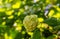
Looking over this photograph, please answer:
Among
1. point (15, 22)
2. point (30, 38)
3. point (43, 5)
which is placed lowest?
point (30, 38)

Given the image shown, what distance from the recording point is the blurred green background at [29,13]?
169 centimetres

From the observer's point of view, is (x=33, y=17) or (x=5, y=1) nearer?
(x=33, y=17)

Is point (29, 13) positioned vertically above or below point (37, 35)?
above

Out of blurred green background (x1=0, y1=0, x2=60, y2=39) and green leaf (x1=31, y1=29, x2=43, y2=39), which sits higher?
blurred green background (x1=0, y1=0, x2=60, y2=39)

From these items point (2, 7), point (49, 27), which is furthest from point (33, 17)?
point (2, 7)

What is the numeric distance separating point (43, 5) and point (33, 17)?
25 centimetres

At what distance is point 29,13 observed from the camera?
1869 mm

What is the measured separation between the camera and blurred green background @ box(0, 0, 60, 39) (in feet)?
5.54

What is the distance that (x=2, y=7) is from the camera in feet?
6.63

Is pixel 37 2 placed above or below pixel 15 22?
above

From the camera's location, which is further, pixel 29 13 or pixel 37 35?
pixel 29 13

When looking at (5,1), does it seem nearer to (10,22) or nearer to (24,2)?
(24,2)

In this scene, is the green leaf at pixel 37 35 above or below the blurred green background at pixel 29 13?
below

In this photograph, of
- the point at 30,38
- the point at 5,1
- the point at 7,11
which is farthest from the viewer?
the point at 5,1
